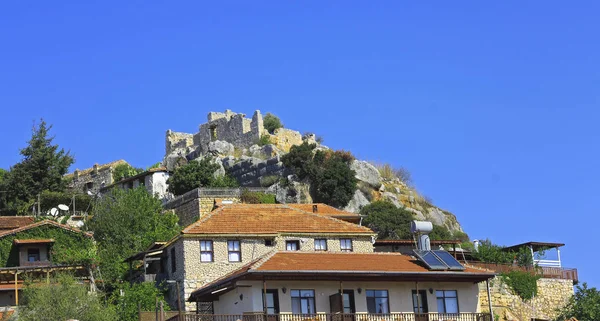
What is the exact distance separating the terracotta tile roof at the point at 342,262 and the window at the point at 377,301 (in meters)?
0.94

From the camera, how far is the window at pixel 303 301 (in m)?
40.5

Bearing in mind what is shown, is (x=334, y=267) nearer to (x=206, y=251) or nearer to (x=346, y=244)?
(x=206, y=251)

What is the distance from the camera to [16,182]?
75.4m

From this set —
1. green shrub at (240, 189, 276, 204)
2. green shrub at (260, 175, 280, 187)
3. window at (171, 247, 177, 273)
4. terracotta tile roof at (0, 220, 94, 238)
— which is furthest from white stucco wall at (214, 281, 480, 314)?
green shrub at (260, 175, 280, 187)

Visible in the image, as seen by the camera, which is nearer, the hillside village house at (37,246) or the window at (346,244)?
the window at (346,244)

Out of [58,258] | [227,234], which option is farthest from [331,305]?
[58,258]

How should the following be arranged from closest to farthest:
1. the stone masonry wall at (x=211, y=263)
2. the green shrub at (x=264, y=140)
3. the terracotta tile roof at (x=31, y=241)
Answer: the stone masonry wall at (x=211, y=263)
the terracotta tile roof at (x=31, y=241)
the green shrub at (x=264, y=140)

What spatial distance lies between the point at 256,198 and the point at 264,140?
45.9 feet

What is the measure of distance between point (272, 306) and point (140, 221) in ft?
73.9

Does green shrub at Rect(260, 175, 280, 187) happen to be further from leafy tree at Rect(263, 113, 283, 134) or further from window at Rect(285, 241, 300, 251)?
window at Rect(285, 241, 300, 251)

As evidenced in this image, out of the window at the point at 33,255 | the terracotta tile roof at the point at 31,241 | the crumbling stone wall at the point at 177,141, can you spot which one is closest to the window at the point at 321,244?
the terracotta tile roof at the point at 31,241

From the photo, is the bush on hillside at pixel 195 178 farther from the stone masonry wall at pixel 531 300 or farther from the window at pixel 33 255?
the stone masonry wall at pixel 531 300

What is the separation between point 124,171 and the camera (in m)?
87.6

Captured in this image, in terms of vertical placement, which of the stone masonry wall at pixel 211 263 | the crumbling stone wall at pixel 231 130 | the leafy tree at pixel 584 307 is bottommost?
the leafy tree at pixel 584 307
